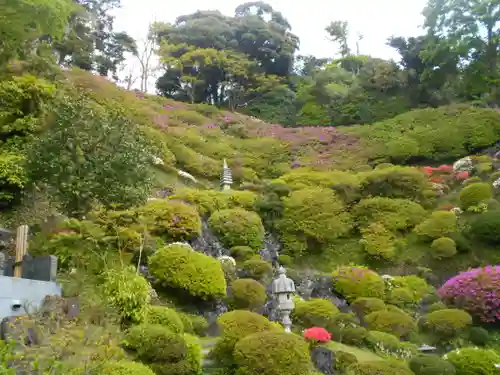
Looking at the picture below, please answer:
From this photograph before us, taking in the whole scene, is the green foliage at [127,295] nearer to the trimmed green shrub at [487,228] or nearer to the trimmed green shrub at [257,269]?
the trimmed green shrub at [257,269]

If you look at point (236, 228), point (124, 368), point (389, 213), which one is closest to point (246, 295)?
point (236, 228)

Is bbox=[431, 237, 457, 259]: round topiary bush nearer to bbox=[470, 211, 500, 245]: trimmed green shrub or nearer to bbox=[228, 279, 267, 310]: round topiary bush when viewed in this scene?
bbox=[470, 211, 500, 245]: trimmed green shrub

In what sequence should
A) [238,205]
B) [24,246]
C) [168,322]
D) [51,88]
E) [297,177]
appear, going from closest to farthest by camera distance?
[168,322]
[24,246]
[51,88]
[238,205]
[297,177]

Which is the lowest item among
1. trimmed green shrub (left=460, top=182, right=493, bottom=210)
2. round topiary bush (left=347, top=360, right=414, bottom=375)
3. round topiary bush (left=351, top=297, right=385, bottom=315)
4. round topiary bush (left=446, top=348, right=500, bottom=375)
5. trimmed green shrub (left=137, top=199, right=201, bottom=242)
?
round topiary bush (left=446, top=348, right=500, bottom=375)

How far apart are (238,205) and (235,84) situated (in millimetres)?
21375

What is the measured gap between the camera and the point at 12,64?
17.5 metres

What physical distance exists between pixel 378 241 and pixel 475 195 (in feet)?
13.4

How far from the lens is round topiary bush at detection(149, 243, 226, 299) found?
1190 centimetres

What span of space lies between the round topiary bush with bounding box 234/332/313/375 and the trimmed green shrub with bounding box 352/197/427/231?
11.6m

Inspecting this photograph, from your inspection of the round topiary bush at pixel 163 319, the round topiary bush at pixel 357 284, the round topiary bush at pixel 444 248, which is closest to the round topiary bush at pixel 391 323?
the round topiary bush at pixel 357 284

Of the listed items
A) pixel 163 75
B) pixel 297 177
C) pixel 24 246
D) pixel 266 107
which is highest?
pixel 163 75

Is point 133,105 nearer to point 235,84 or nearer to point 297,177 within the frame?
point 297,177

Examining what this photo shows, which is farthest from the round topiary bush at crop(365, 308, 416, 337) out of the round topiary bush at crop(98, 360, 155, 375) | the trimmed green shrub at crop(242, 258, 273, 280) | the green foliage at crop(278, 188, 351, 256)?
the round topiary bush at crop(98, 360, 155, 375)

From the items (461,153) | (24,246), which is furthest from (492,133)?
(24,246)
